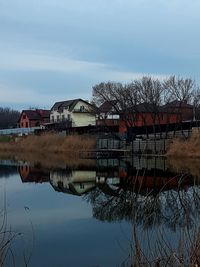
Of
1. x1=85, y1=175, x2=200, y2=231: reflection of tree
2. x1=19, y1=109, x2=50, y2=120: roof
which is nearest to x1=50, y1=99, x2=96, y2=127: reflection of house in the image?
x1=19, y1=109, x2=50, y2=120: roof

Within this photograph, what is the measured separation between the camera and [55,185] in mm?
28250

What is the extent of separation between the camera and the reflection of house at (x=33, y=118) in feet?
360

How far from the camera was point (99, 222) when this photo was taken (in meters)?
15.8

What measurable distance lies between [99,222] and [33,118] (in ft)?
312

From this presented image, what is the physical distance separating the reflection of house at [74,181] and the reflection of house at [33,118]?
244 feet

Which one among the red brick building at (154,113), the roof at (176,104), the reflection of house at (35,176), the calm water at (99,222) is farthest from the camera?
the roof at (176,104)

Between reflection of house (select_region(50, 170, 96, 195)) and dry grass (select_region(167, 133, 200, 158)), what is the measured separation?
13829 mm

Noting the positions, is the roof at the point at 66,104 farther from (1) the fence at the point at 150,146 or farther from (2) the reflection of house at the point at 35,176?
(2) the reflection of house at the point at 35,176

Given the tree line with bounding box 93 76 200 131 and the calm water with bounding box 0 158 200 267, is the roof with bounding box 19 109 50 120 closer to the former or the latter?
the tree line with bounding box 93 76 200 131

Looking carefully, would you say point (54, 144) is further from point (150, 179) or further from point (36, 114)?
point (36, 114)

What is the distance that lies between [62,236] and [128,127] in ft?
164

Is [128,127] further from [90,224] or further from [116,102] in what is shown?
[90,224]

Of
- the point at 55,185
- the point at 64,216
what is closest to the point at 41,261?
the point at 64,216

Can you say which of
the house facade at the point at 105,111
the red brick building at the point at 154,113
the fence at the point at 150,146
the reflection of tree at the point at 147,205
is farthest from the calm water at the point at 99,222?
the house facade at the point at 105,111
